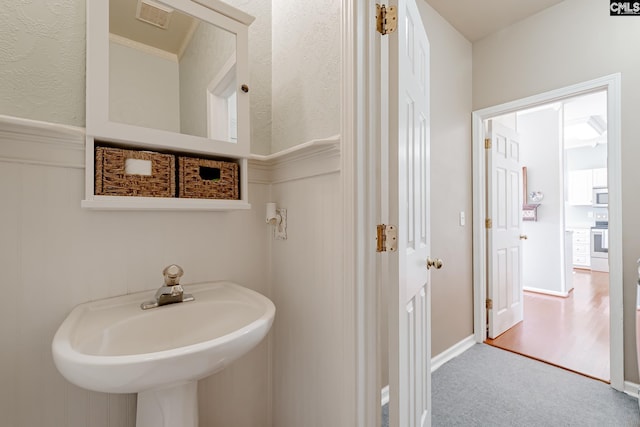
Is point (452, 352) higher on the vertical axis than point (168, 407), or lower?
lower

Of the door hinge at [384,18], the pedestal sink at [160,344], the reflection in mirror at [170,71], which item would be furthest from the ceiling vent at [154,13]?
the pedestal sink at [160,344]

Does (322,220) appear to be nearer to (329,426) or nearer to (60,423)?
(329,426)

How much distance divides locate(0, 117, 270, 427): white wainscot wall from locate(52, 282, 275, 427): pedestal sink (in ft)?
0.31

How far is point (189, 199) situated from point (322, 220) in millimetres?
518

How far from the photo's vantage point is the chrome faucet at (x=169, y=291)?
100 cm

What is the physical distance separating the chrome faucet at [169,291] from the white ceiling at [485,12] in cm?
254

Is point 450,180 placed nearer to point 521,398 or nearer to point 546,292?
point 521,398

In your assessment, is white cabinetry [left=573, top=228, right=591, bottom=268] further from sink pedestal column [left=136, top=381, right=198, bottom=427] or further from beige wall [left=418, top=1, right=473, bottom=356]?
sink pedestal column [left=136, top=381, right=198, bottom=427]

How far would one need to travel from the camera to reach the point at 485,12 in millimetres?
2254

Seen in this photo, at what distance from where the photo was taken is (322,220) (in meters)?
1.09

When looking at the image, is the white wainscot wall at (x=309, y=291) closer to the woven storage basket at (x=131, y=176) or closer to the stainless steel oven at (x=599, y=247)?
the woven storage basket at (x=131, y=176)

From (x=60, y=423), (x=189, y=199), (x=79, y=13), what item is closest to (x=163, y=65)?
(x=79, y=13)

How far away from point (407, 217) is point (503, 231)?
2.31m

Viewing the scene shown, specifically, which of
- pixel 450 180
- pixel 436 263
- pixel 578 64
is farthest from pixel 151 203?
pixel 578 64
